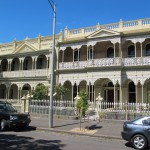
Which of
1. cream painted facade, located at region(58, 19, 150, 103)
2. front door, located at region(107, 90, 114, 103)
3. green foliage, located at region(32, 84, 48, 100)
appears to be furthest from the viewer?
front door, located at region(107, 90, 114, 103)

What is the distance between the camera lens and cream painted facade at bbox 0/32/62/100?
31484mm

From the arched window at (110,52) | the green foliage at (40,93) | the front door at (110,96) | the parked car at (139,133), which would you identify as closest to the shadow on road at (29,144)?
the parked car at (139,133)

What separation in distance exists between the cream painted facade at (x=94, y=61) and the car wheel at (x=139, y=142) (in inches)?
543

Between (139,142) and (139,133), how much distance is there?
0.39 meters

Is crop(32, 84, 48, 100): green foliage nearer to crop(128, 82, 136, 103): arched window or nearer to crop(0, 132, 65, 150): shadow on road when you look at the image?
crop(128, 82, 136, 103): arched window

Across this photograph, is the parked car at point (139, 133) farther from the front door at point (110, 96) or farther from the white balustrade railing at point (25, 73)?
the white balustrade railing at point (25, 73)

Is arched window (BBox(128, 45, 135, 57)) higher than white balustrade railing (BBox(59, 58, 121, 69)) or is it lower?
higher

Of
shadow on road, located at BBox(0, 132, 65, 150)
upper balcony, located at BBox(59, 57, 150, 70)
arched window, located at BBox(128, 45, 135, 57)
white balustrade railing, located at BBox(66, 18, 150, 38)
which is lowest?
shadow on road, located at BBox(0, 132, 65, 150)

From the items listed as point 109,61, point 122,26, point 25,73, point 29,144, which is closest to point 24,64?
point 25,73

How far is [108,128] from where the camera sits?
16.1 meters

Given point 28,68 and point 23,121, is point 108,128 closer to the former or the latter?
point 23,121

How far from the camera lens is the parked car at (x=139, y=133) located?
35.0ft

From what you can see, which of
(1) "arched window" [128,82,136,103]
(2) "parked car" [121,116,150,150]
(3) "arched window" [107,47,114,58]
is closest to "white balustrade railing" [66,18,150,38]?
(3) "arched window" [107,47,114,58]

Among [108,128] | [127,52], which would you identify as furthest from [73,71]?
[108,128]
